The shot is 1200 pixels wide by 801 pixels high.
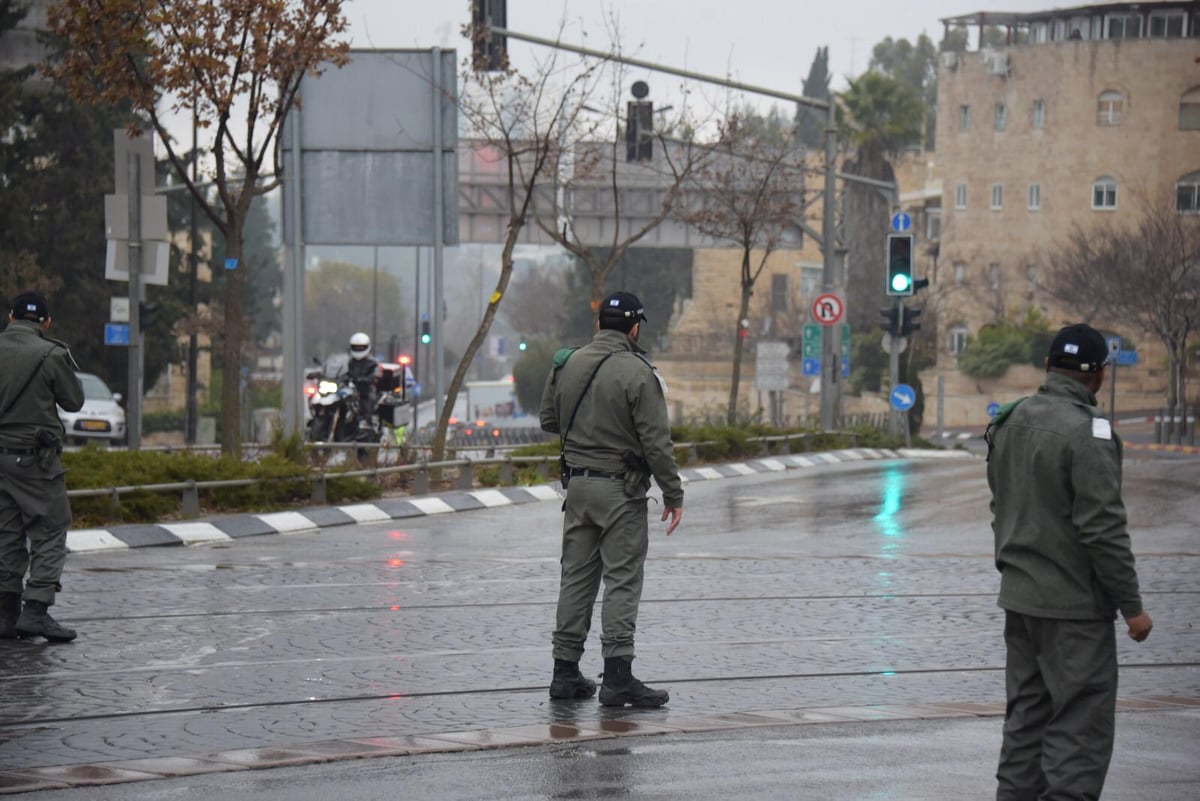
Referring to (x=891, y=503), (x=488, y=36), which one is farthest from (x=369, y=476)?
(x=488, y=36)

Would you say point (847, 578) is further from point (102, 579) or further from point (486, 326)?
point (486, 326)

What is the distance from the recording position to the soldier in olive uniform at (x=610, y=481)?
816 cm

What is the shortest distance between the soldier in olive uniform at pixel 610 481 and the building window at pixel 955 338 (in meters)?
76.7

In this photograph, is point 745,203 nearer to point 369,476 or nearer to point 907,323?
point 907,323

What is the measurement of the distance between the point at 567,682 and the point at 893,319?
2507 centimetres

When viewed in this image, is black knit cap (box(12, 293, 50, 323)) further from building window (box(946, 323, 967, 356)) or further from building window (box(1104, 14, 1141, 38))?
building window (box(1104, 14, 1141, 38))

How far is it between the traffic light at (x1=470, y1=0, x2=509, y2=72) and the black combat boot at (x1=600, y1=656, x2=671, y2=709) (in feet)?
54.2

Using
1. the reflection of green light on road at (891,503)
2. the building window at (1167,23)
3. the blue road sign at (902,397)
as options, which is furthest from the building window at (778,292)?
the reflection of green light on road at (891,503)

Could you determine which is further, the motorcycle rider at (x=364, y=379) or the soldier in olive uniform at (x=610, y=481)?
the motorcycle rider at (x=364, y=379)

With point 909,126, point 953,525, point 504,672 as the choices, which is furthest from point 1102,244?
point 504,672

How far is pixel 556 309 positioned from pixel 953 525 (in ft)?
380

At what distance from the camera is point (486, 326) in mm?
25078

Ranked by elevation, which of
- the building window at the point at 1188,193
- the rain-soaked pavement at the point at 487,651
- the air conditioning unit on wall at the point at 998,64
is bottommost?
the rain-soaked pavement at the point at 487,651

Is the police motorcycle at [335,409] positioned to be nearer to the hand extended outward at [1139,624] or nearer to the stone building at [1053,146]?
the hand extended outward at [1139,624]
